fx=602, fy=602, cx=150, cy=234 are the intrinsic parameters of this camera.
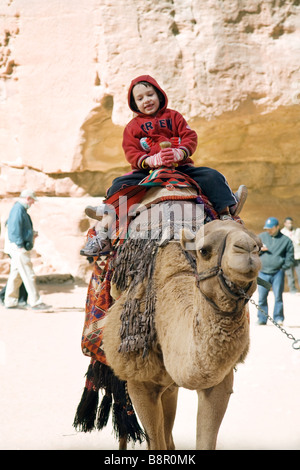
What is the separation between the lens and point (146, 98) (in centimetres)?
372

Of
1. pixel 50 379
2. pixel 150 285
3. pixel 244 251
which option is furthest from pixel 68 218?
pixel 244 251

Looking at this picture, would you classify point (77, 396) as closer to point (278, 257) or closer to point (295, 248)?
point (278, 257)

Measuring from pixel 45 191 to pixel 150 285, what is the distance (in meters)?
10.3

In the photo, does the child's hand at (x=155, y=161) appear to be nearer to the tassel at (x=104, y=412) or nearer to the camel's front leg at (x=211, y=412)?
the camel's front leg at (x=211, y=412)

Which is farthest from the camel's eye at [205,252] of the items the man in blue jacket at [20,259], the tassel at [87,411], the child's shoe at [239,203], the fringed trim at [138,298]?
the man in blue jacket at [20,259]

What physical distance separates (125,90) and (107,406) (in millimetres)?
8185

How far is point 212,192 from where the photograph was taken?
3.53 meters

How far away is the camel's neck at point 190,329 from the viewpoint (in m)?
2.45

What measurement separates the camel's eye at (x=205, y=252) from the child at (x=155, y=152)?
1107 millimetres

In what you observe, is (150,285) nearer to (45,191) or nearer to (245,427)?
(245,427)

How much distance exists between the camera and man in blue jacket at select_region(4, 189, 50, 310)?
9.49m

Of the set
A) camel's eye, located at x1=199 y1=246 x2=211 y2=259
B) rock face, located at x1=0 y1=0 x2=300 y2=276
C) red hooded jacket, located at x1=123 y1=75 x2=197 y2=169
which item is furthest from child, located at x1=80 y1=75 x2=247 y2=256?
rock face, located at x1=0 y1=0 x2=300 y2=276


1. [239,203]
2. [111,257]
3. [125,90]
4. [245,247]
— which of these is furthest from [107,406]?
[125,90]

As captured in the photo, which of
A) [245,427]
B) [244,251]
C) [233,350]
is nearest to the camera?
[244,251]
